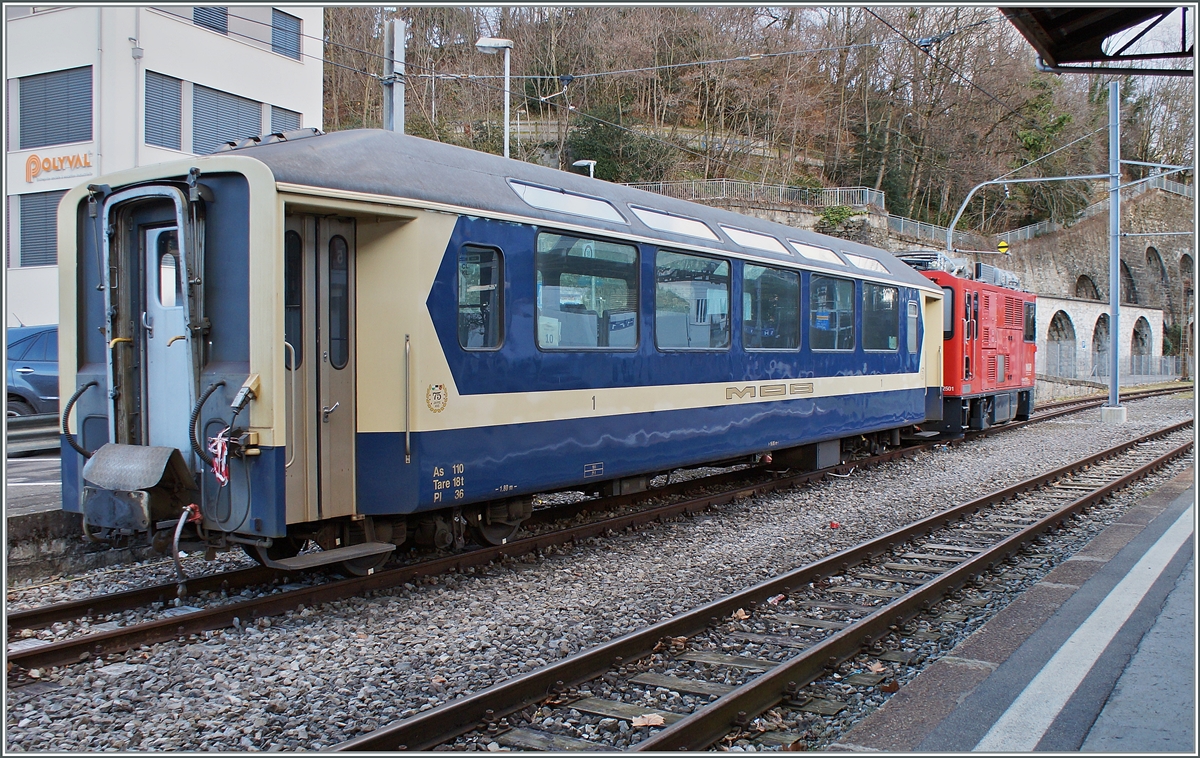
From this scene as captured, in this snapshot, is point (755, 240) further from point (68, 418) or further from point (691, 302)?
point (68, 418)

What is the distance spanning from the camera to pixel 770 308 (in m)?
10.2

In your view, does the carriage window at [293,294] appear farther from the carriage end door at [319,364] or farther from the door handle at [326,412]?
the door handle at [326,412]

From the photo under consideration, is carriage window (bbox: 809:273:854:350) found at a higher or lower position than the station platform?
higher

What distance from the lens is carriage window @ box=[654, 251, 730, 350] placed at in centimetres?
843

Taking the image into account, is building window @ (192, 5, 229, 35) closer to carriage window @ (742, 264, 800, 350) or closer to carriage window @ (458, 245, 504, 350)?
carriage window @ (742, 264, 800, 350)

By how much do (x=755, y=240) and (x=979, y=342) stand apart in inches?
339

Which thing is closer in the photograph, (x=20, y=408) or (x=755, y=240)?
(x=755, y=240)

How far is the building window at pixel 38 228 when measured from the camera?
69.8ft

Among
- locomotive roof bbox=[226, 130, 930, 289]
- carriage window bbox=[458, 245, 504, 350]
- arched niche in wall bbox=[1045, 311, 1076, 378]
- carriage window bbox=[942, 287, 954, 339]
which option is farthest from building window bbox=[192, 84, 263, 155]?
arched niche in wall bbox=[1045, 311, 1076, 378]

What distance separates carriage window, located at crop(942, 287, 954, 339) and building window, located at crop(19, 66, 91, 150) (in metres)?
19.2

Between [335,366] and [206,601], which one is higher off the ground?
[335,366]

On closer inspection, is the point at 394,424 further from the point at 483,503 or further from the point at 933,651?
the point at 933,651

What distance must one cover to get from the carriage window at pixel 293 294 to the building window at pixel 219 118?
16.9 meters

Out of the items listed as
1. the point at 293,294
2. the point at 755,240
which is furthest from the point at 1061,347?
the point at 293,294
